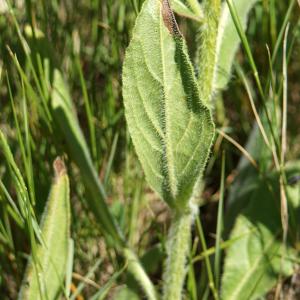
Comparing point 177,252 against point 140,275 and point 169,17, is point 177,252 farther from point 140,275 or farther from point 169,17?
point 169,17

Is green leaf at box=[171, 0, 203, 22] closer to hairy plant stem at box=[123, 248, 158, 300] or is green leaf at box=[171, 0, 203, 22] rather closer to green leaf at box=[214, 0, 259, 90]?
green leaf at box=[214, 0, 259, 90]

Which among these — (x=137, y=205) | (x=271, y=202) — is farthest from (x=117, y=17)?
(x=271, y=202)

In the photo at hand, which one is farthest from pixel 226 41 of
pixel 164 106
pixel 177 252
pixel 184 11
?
pixel 177 252

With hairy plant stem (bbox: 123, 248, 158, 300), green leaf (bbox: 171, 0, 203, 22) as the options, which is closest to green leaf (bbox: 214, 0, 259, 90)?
green leaf (bbox: 171, 0, 203, 22)

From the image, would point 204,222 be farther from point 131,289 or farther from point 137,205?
point 131,289

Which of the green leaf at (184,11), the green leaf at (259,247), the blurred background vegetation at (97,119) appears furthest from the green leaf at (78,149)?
the green leaf at (184,11)

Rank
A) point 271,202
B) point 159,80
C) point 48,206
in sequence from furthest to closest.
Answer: point 271,202 → point 48,206 → point 159,80
